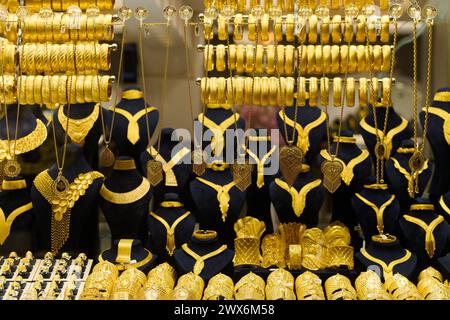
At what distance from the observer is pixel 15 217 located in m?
1.99

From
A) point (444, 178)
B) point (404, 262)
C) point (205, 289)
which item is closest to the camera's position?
point (205, 289)

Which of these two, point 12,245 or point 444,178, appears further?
point 444,178

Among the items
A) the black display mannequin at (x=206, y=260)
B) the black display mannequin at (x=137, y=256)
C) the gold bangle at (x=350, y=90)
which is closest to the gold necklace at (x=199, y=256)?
the black display mannequin at (x=206, y=260)

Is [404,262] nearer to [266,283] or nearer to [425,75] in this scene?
[266,283]

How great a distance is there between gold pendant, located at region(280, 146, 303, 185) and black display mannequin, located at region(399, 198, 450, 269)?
0.39 m

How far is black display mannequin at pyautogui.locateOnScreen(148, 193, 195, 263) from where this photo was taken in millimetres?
1982

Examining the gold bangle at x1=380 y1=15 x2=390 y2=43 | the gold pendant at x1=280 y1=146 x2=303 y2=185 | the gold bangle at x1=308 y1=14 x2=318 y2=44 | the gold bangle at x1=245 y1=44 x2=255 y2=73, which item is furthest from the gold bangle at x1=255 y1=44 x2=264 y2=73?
the gold bangle at x1=380 y1=15 x2=390 y2=43

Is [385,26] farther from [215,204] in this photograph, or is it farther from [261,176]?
[215,204]

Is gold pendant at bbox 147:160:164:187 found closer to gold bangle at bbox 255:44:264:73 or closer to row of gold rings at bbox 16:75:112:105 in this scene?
row of gold rings at bbox 16:75:112:105

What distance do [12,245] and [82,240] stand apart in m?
0.21

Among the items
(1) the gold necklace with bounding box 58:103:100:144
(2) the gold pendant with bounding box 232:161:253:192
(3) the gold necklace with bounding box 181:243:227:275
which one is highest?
(1) the gold necklace with bounding box 58:103:100:144

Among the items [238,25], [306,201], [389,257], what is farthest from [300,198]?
[238,25]

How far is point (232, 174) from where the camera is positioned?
2070mm
